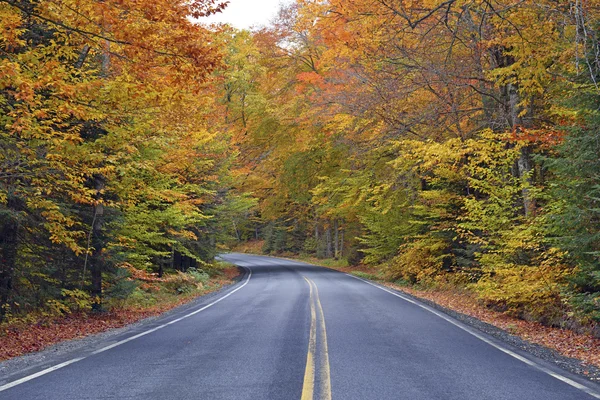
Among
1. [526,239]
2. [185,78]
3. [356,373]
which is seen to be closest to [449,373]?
[356,373]

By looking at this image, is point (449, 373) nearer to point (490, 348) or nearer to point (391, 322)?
point (490, 348)

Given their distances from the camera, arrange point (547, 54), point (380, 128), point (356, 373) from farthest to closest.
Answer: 1. point (380, 128)
2. point (547, 54)
3. point (356, 373)

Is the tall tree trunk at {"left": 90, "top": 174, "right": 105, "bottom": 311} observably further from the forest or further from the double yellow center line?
the double yellow center line

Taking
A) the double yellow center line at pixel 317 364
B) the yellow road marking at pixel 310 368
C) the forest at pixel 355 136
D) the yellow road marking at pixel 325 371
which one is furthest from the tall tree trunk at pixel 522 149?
the yellow road marking at pixel 325 371

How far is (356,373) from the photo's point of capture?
6.05 m

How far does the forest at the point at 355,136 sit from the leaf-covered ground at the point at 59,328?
0.49 meters

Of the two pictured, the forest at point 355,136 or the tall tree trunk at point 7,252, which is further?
the tall tree trunk at point 7,252

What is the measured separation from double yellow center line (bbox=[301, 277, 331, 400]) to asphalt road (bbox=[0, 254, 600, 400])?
0.06 ft

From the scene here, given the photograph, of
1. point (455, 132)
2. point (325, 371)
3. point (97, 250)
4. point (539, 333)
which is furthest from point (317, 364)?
point (455, 132)

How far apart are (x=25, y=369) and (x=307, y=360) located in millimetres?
4011

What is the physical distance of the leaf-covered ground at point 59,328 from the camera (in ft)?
27.6

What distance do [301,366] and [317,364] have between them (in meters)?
0.25

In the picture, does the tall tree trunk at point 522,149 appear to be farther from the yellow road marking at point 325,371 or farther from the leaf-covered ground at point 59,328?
the leaf-covered ground at point 59,328

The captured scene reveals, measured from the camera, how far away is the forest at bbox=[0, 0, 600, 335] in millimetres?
7605
